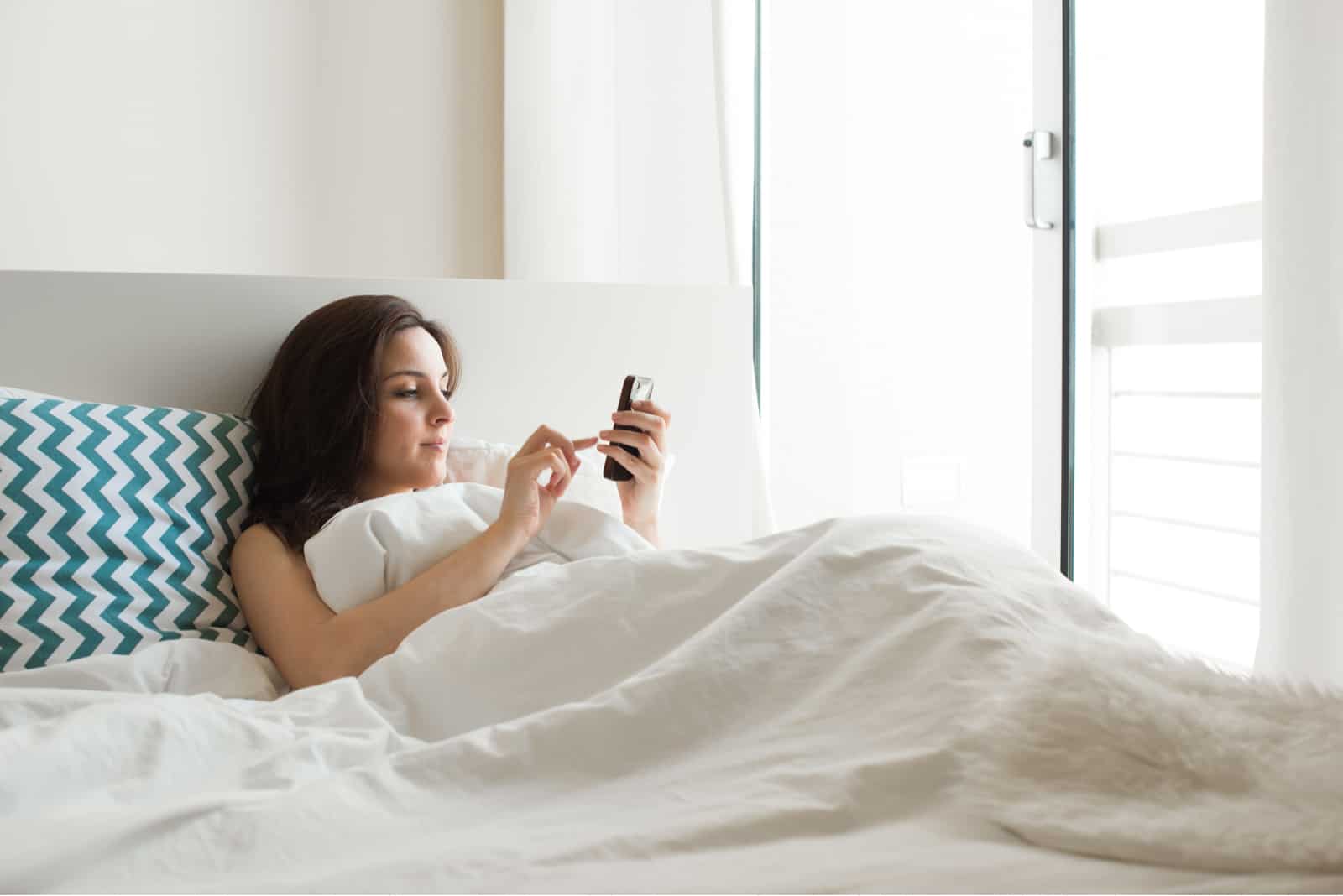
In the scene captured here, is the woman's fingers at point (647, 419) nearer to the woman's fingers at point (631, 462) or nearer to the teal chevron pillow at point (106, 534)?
the woman's fingers at point (631, 462)

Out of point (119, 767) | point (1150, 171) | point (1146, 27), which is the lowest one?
point (119, 767)

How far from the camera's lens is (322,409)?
4.78 ft

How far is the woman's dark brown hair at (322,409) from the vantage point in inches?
56.1

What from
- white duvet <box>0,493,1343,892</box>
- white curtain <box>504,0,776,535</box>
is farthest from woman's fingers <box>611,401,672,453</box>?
white curtain <box>504,0,776,535</box>

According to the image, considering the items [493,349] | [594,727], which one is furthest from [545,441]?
[594,727]

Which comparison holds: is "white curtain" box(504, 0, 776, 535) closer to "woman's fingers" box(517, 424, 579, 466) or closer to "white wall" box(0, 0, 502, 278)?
"white wall" box(0, 0, 502, 278)

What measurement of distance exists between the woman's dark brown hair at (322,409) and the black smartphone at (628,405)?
32 centimetres

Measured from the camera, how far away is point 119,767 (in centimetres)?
78

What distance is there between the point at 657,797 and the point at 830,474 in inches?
89.7

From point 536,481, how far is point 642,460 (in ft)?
0.87

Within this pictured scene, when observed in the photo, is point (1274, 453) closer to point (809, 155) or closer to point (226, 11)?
point (809, 155)

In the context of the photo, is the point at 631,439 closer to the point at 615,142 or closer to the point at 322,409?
the point at 322,409

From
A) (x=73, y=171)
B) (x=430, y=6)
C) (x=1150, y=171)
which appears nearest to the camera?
(x=1150, y=171)

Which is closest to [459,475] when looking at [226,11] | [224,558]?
[224,558]
